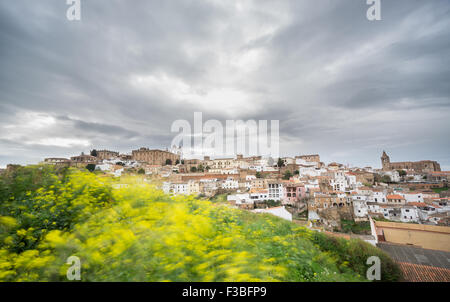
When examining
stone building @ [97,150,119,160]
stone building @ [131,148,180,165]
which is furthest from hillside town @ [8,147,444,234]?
stone building @ [131,148,180,165]

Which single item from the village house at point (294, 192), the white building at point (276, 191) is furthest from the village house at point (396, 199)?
the white building at point (276, 191)

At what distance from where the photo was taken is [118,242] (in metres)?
2.49

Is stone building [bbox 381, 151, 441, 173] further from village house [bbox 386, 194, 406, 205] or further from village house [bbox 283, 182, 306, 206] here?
village house [bbox 283, 182, 306, 206]

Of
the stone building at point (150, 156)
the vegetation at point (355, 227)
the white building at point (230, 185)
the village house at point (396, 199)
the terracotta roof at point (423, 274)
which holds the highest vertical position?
the stone building at point (150, 156)

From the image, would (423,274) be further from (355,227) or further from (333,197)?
(333,197)

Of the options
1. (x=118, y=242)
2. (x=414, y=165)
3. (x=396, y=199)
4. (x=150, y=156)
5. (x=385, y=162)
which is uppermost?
(x=150, y=156)

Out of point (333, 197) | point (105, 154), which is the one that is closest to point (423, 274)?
point (333, 197)

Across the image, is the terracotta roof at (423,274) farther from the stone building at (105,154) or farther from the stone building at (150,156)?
the stone building at (105,154)

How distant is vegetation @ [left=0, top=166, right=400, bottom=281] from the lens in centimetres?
217

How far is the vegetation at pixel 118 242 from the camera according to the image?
2.17 m

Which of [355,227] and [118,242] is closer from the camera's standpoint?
[118,242]

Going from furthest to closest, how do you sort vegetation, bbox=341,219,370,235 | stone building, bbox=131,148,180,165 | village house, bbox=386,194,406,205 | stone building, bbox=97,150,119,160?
1. stone building, bbox=131,148,180,165
2. stone building, bbox=97,150,119,160
3. village house, bbox=386,194,406,205
4. vegetation, bbox=341,219,370,235

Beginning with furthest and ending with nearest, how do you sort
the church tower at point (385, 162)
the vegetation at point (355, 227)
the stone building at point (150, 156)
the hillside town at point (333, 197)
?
the stone building at point (150, 156), the church tower at point (385, 162), the hillside town at point (333, 197), the vegetation at point (355, 227)
